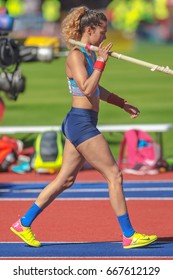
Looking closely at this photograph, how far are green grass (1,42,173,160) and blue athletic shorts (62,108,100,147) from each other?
22.4 ft

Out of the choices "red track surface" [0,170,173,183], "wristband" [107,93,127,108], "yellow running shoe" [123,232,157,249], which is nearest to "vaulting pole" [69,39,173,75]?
"wristband" [107,93,127,108]

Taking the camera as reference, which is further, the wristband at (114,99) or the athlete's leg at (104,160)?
the wristband at (114,99)

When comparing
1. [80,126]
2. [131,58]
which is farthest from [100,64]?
[80,126]

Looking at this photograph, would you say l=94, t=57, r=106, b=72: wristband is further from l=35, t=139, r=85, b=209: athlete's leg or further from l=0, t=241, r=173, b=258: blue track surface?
l=0, t=241, r=173, b=258: blue track surface

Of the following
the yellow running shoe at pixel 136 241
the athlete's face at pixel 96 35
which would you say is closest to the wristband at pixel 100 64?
the athlete's face at pixel 96 35

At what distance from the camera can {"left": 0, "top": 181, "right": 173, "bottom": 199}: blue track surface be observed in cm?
1199

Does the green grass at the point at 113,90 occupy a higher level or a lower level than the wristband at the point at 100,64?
lower

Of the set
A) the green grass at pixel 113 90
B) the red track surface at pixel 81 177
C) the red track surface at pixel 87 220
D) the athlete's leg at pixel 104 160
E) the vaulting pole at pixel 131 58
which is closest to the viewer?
the vaulting pole at pixel 131 58

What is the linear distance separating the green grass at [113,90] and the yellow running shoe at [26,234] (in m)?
6.72

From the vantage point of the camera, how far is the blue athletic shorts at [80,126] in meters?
8.87

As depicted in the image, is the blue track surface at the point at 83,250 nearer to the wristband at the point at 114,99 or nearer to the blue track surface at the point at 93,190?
the wristband at the point at 114,99

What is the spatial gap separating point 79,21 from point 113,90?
18538mm

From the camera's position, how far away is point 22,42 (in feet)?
50.2

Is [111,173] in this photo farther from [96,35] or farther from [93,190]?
[93,190]
